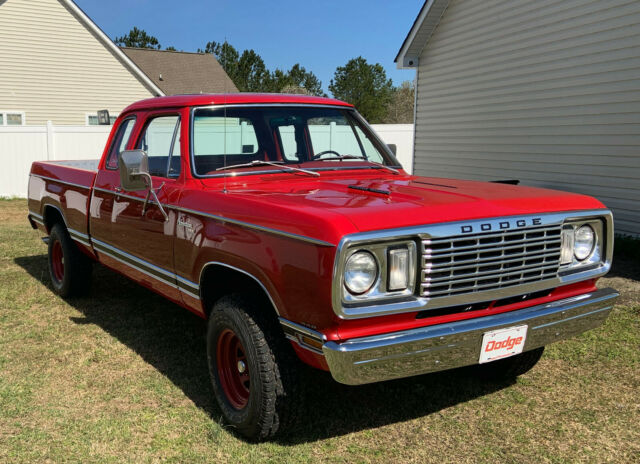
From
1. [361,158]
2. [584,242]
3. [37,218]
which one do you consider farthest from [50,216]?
[584,242]

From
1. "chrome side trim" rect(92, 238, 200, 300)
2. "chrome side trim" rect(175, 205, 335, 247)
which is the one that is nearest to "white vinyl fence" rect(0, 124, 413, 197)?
"chrome side trim" rect(92, 238, 200, 300)

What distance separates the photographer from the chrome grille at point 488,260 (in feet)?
9.05

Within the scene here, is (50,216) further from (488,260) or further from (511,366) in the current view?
(488,260)

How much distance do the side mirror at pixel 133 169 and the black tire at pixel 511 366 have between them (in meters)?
2.58

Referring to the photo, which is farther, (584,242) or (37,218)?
Result: (37,218)

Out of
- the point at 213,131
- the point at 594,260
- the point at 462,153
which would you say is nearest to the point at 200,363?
the point at 213,131

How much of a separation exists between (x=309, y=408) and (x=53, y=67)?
19335 mm

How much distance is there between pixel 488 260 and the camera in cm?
289

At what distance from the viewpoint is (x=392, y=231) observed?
2666 mm

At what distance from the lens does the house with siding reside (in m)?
19.0

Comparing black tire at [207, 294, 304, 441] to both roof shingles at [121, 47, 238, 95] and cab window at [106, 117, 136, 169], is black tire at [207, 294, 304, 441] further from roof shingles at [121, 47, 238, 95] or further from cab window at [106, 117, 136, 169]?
roof shingles at [121, 47, 238, 95]

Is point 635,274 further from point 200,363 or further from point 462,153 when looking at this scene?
point 462,153

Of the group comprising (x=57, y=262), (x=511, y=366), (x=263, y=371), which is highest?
(x=263, y=371)

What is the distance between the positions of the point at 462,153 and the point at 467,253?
9.60 metres
